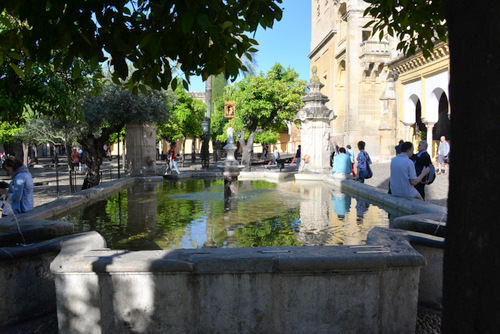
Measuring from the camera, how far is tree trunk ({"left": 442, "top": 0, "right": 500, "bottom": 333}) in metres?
1.39

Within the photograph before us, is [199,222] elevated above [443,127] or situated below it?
below

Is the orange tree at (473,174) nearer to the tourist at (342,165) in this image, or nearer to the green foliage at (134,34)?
the green foliage at (134,34)

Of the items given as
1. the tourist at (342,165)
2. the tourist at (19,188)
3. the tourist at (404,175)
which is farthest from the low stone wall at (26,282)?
the tourist at (342,165)

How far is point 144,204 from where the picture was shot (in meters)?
8.74

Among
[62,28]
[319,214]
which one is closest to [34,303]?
[62,28]

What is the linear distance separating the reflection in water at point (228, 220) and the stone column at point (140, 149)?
4.43 m

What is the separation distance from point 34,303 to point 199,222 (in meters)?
3.61

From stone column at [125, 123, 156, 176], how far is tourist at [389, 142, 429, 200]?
1033cm

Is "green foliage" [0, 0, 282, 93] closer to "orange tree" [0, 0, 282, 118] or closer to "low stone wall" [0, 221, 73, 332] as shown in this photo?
"orange tree" [0, 0, 282, 118]

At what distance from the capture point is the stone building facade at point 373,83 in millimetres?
23047

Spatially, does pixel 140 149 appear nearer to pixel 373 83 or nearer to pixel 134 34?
pixel 134 34

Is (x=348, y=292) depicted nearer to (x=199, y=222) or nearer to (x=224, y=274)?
(x=224, y=274)

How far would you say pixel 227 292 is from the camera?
9.24ft

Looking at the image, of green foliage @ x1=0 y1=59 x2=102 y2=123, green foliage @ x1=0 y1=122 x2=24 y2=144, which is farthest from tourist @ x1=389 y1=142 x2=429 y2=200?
green foliage @ x1=0 y1=122 x2=24 y2=144
